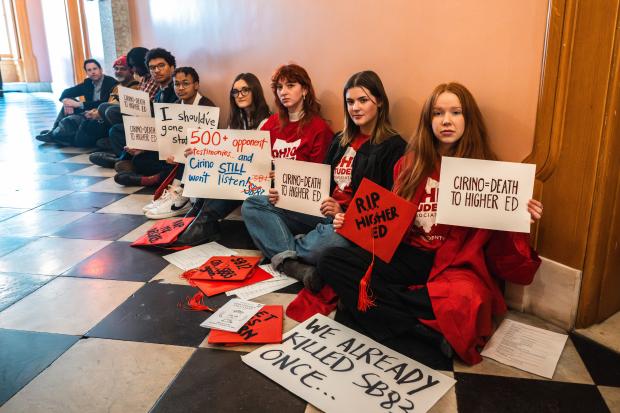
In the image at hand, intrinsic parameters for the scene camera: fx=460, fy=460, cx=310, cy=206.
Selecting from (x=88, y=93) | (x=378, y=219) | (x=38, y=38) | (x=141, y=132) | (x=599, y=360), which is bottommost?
(x=599, y=360)

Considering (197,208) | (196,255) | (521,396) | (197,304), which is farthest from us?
(197,208)

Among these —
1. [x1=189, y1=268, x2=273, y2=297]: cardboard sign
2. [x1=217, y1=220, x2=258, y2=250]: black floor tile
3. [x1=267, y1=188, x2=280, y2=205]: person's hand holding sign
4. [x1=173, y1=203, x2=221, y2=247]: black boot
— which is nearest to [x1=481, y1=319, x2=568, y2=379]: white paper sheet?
[x1=189, y1=268, x2=273, y2=297]: cardboard sign

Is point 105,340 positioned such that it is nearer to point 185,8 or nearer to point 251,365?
point 251,365

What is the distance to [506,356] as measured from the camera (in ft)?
4.55

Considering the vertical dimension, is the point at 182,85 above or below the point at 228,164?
above

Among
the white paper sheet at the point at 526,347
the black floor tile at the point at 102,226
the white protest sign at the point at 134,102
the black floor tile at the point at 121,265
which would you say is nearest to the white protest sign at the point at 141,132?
the white protest sign at the point at 134,102

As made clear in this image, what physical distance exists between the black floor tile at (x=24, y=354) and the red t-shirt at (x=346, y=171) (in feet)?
3.66

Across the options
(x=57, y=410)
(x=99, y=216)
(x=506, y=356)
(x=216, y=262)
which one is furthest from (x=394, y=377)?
(x=99, y=216)

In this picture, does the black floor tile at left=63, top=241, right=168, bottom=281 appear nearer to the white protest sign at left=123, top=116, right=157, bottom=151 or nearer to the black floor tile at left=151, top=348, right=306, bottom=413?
the black floor tile at left=151, top=348, right=306, bottom=413

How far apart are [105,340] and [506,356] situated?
4.14ft

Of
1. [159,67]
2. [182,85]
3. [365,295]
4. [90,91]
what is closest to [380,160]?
[365,295]

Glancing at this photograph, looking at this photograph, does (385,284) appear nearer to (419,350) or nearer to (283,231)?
(419,350)

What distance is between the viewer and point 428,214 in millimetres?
1566

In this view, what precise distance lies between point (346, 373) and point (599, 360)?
2.52ft
